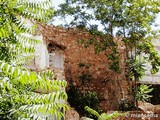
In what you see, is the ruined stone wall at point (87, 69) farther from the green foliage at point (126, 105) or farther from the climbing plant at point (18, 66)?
the climbing plant at point (18, 66)

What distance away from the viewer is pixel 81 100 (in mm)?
15117

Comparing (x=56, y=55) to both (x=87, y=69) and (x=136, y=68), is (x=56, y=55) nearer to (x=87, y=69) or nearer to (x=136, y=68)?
(x=87, y=69)

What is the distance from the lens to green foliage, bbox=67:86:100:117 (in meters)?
15.1

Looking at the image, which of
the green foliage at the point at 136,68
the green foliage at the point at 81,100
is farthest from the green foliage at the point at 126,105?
the green foliage at the point at 136,68

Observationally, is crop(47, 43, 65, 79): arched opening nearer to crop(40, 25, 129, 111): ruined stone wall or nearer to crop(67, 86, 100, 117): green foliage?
crop(40, 25, 129, 111): ruined stone wall

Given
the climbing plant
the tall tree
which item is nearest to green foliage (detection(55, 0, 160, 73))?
the tall tree

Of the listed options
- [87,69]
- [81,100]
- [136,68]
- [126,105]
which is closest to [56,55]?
[87,69]

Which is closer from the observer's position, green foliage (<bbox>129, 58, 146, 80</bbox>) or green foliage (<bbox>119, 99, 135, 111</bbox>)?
green foliage (<bbox>119, 99, 135, 111</bbox>)

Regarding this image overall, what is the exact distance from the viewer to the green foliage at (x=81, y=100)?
15062mm

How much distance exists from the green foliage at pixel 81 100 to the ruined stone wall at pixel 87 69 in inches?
33.2

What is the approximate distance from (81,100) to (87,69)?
2.21 metres

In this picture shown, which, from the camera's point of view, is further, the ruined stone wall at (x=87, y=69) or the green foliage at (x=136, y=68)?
the ruined stone wall at (x=87, y=69)

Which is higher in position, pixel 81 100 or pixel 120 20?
pixel 120 20

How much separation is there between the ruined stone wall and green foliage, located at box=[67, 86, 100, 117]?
0.84 m
